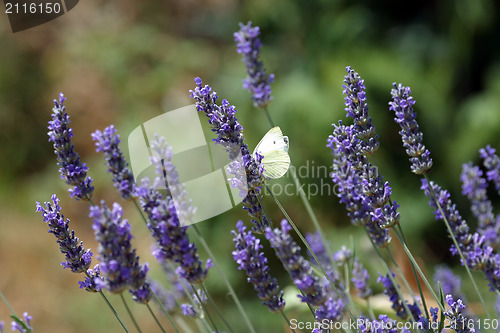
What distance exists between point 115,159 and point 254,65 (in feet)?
1.52

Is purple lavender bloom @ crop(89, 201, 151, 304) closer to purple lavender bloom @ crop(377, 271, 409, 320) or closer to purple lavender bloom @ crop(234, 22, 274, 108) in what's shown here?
purple lavender bloom @ crop(234, 22, 274, 108)

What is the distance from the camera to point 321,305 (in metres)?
1.21

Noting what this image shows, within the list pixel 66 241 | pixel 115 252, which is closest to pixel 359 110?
pixel 115 252

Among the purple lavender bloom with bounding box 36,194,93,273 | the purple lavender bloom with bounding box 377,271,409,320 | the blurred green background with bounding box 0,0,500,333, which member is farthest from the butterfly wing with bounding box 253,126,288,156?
the blurred green background with bounding box 0,0,500,333

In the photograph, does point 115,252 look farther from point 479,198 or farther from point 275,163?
point 479,198

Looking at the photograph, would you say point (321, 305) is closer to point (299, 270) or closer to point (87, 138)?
point (299, 270)

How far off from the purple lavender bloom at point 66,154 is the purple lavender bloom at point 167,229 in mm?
268

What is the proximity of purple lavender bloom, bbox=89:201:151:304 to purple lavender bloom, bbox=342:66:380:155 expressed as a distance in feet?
2.11

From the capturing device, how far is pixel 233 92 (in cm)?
444

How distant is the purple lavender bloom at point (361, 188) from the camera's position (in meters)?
1.31

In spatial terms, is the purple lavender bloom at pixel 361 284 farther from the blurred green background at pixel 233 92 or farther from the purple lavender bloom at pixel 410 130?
the blurred green background at pixel 233 92

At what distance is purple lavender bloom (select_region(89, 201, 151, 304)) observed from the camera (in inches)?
39.5

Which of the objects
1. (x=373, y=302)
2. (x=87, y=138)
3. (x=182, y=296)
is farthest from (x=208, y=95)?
(x=87, y=138)

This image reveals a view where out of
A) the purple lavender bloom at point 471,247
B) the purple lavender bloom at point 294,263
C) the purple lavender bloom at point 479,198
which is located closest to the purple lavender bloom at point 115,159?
the purple lavender bloom at point 294,263
